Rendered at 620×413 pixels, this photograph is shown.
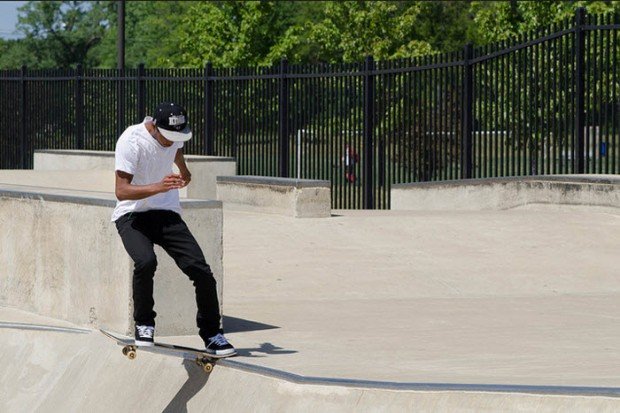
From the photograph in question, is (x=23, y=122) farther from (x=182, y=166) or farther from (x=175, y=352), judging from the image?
(x=175, y=352)

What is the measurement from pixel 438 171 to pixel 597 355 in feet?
36.5

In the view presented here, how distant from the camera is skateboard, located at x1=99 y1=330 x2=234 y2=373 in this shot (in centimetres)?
803

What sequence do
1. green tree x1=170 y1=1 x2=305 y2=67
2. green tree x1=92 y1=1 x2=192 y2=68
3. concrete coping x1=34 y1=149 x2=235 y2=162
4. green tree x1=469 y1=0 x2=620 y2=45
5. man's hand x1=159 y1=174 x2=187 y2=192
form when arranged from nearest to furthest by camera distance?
1. man's hand x1=159 y1=174 x2=187 y2=192
2. concrete coping x1=34 y1=149 x2=235 y2=162
3. green tree x1=469 y1=0 x2=620 y2=45
4. green tree x1=170 y1=1 x2=305 y2=67
5. green tree x1=92 y1=1 x2=192 y2=68

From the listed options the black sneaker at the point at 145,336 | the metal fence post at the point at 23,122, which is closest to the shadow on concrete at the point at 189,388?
the black sneaker at the point at 145,336

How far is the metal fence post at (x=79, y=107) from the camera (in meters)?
25.9

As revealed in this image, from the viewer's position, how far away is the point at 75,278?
32.7 ft

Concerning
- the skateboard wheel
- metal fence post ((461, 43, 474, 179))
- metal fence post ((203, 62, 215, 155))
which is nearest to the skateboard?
the skateboard wheel

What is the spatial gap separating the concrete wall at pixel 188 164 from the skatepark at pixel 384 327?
4.10m

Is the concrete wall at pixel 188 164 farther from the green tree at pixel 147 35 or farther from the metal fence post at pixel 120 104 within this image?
the green tree at pixel 147 35

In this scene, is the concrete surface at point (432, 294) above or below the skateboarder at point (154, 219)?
below

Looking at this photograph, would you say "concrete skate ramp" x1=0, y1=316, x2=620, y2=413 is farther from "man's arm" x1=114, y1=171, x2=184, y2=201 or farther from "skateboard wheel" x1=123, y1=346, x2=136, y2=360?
"man's arm" x1=114, y1=171, x2=184, y2=201

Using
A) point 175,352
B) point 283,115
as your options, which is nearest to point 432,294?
point 175,352

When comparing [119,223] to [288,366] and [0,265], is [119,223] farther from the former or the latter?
[0,265]

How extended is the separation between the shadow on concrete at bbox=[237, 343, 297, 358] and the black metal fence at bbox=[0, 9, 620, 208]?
7.95 metres
